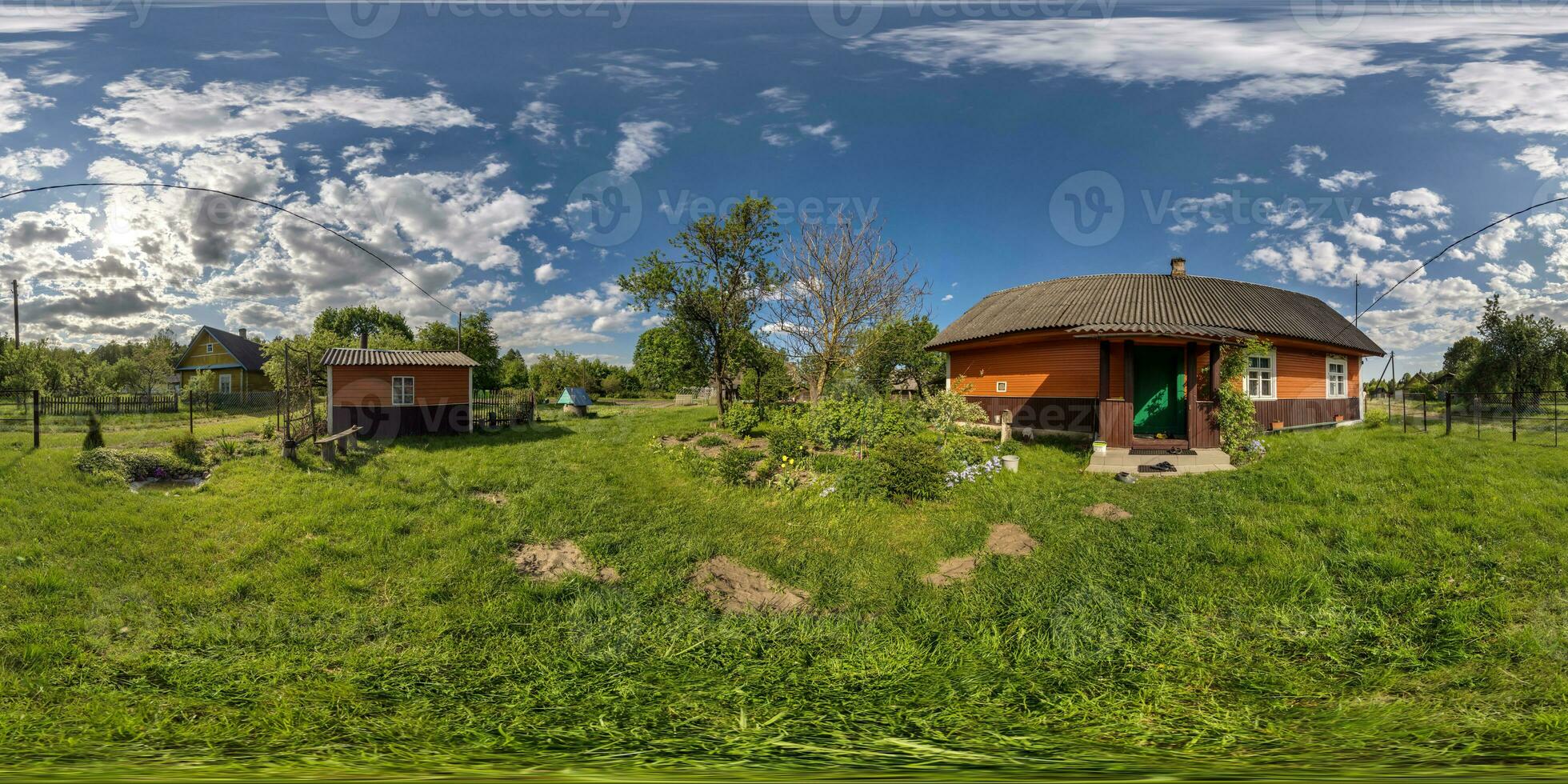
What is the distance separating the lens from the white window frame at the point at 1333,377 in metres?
15.1

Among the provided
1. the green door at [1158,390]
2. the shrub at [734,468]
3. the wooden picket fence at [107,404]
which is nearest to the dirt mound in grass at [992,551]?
the shrub at [734,468]

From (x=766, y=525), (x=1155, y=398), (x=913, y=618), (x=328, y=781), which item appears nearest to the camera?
(x=328, y=781)

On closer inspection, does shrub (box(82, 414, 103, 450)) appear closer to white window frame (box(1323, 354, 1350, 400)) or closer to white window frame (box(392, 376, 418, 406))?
white window frame (box(392, 376, 418, 406))

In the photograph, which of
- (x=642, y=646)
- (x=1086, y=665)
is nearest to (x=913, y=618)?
(x=1086, y=665)

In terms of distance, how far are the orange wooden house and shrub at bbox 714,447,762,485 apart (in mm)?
5945

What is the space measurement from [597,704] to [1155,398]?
43.4ft

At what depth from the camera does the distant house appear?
30219 mm

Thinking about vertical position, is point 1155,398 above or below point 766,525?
above

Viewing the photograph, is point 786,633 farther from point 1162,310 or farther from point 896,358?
point 896,358

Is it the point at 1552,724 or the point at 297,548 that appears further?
the point at 297,548

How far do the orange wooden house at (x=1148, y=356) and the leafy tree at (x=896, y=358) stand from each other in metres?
1.91

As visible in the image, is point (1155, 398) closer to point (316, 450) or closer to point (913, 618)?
point (913, 618)

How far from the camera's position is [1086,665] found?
3.23 metres

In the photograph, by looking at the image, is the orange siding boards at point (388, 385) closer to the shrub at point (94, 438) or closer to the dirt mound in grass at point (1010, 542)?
the shrub at point (94, 438)
